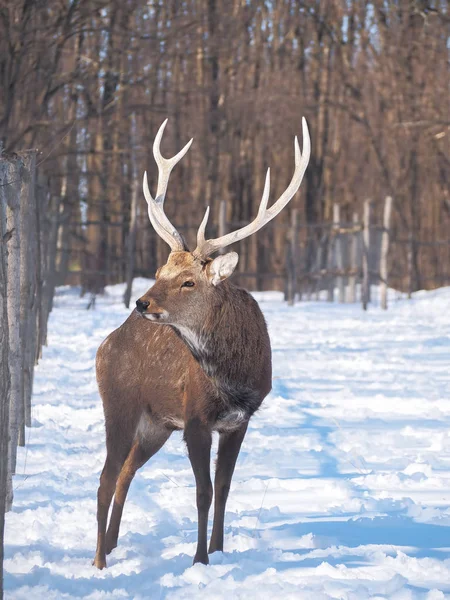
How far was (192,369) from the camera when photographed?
16.2 feet

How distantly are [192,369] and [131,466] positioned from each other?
0.74 m

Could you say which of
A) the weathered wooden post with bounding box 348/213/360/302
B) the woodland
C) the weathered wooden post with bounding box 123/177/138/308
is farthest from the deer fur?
the woodland

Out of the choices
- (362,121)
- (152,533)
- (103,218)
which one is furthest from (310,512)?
(362,121)

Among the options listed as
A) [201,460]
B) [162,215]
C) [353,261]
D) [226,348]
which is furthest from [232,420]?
[353,261]

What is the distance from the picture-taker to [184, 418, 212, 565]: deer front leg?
4715 millimetres

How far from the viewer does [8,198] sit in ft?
20.7

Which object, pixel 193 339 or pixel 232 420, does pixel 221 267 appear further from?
pixel 232 420

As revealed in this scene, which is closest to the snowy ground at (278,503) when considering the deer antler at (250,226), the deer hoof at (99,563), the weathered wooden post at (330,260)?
the deer hoof at (99,563)

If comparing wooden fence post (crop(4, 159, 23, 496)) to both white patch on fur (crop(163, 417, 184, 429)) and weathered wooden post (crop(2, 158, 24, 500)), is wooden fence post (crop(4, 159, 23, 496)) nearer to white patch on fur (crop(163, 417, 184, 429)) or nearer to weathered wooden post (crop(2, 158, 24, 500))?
weathered wooden post (crop(2, 158, 24, 500))

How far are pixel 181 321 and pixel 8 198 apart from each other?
1.96 metres

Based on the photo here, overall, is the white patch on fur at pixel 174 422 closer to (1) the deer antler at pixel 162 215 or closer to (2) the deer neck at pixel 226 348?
(2) the deer neck at pixel 226 348

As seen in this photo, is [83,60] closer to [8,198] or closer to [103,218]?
[103,218]

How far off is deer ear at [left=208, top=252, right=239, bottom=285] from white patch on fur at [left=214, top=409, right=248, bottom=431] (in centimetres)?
69

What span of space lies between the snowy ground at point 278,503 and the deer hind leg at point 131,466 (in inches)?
5.5
